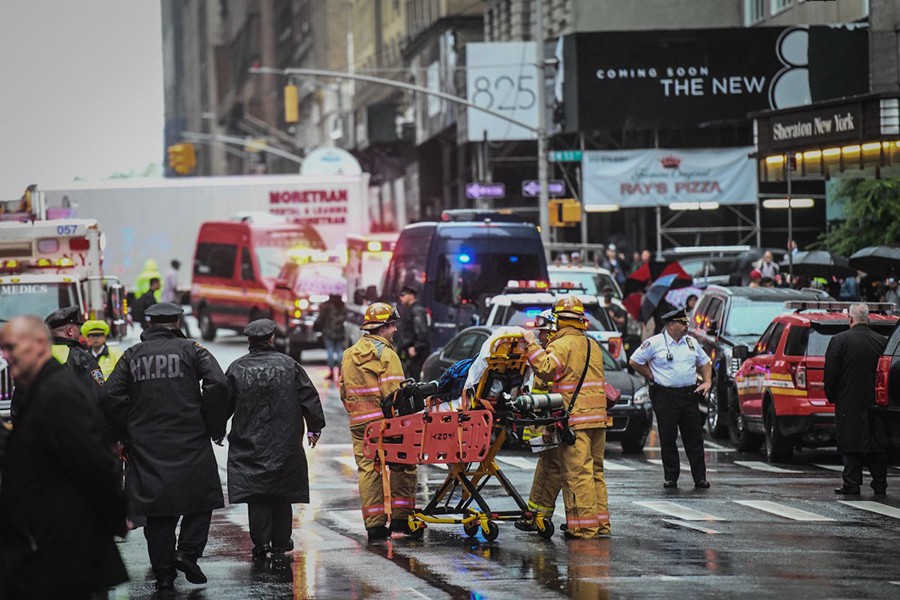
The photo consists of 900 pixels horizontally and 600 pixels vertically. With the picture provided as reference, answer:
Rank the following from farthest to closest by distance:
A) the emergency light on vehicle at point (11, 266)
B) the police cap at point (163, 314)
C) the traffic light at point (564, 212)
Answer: the traffic light at point (564, 212) < the emergency light on vehicle at point (11, 266) < the police cap at point (163, 314)

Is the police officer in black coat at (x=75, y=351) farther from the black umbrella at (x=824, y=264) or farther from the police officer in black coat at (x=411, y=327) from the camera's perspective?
the black umbrella at (x=824, y=264)

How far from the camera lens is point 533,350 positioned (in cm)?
1312

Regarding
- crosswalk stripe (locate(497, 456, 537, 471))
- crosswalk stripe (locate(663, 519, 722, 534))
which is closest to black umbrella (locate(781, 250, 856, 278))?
crosswalk stripe (locate(497, 456, 537, 471))

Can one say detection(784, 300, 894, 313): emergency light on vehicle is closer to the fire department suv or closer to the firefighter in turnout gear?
the fire department suv

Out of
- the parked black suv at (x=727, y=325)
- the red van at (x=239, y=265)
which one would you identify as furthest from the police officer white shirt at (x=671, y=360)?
the red van at (x=239, y=265)

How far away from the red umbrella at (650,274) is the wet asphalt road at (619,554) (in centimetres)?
1347

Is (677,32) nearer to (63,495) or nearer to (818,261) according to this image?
(818,261)

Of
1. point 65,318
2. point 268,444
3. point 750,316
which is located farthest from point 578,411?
point 750,316

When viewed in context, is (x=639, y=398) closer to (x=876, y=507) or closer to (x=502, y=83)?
(x=876, y=507)

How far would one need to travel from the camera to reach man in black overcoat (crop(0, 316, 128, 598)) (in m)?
7.34

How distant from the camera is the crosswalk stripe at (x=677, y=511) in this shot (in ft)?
48.2

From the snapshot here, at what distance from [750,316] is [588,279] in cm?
837

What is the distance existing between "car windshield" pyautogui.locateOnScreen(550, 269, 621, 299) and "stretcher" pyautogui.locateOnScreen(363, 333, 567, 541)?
1878 centimetres

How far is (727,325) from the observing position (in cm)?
2409
